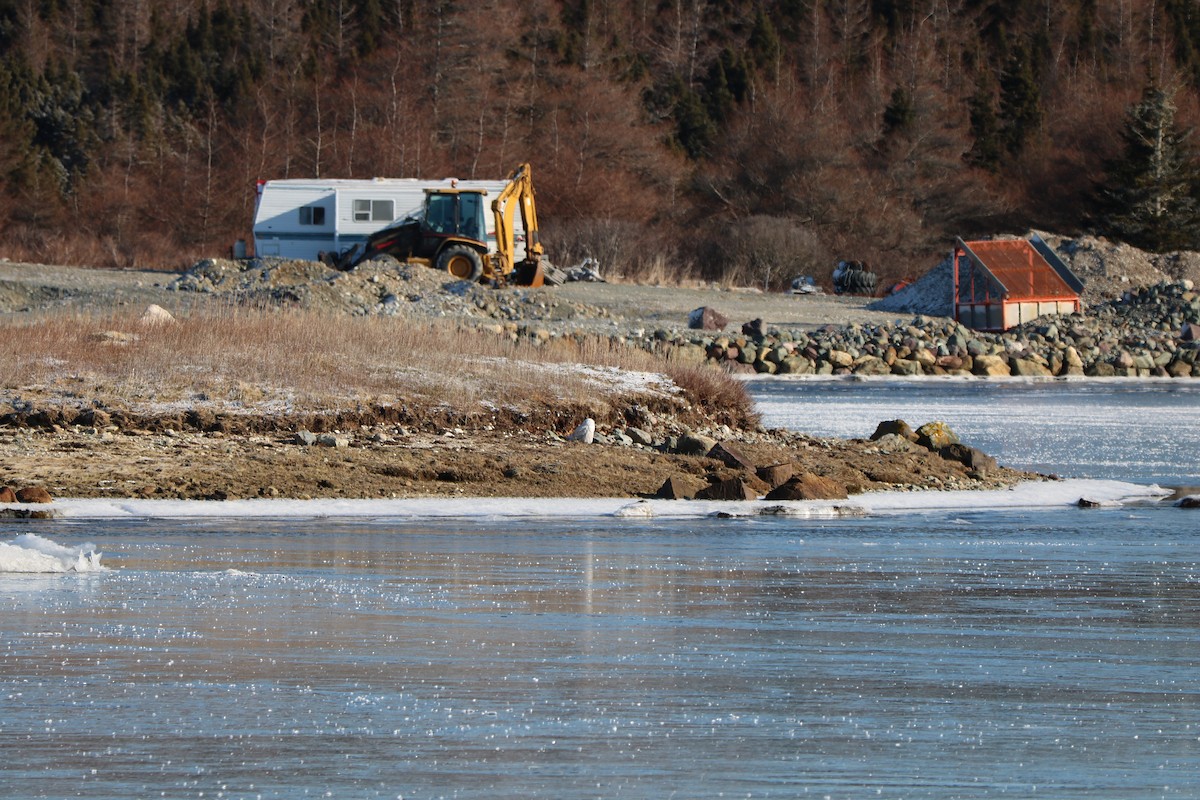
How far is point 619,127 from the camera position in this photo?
70750 millimetres

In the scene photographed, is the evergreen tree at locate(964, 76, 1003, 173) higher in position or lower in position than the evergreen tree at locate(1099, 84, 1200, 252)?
higher

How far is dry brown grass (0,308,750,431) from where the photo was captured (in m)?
16.7

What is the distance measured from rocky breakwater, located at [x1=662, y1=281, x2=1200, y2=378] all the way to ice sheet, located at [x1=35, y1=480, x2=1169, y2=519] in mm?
17912

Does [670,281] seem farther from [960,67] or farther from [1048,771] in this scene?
[960,67]

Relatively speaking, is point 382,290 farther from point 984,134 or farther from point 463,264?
point 984,134

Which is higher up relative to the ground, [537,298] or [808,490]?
[537,298]

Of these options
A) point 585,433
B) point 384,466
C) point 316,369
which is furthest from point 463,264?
point 384,466

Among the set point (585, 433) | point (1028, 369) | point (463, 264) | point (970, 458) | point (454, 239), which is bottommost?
point (970, 458)

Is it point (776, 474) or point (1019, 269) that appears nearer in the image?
point (776, 474)

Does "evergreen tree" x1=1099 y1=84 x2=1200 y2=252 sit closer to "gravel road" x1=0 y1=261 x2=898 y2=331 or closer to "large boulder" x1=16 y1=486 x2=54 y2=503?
"gravel road" x1=0 y1=261 x2=898 y2=331

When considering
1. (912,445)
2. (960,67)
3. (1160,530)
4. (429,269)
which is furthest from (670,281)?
(960,67)

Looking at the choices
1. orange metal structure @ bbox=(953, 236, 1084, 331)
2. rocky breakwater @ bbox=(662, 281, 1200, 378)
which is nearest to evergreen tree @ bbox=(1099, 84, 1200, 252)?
orange metal structure @ bbox=(953, 236, 1084, 331)

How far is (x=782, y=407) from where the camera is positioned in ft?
87.3

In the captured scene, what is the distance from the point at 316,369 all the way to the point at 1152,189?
164 ft
